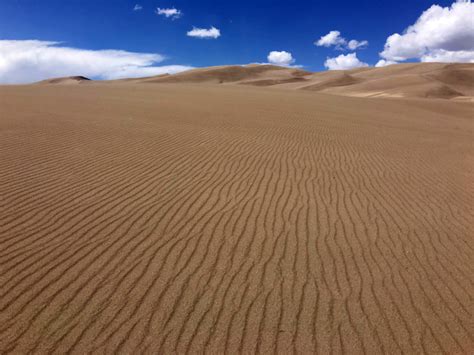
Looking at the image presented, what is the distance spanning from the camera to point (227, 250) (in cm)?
517

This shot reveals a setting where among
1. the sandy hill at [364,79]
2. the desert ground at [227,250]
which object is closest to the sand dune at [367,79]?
the sandy hill at [364,79]

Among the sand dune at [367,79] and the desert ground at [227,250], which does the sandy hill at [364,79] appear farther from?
the desert ground at [227,250]

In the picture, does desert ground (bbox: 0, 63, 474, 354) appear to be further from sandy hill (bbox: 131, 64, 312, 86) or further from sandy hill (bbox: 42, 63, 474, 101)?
sandy hill (bbox: 131, 64, 312, 86)

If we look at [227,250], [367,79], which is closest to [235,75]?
[367,79]

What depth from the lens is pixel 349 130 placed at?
53.6ft

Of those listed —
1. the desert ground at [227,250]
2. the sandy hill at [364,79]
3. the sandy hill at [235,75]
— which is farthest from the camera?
the sandy hill at [235,75]

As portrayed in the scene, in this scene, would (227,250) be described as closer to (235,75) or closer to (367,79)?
(367,79)

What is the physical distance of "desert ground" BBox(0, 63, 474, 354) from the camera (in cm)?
373

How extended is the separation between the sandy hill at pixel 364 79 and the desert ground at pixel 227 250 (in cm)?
4417

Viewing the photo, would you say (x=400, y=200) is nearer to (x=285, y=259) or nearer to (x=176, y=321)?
(x=285, y=259)

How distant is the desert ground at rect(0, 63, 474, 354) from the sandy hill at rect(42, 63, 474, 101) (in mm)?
44167

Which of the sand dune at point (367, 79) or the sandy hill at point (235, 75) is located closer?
the sand dune at point (367, 79)

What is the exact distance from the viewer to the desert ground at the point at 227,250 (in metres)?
3.73

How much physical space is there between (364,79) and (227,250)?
90872 millimetres
